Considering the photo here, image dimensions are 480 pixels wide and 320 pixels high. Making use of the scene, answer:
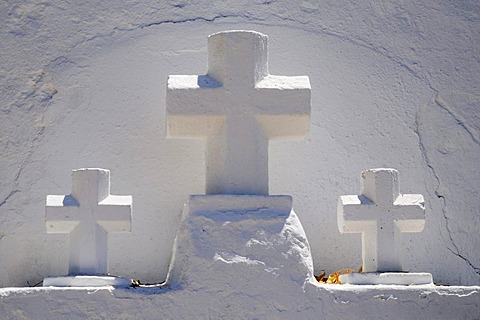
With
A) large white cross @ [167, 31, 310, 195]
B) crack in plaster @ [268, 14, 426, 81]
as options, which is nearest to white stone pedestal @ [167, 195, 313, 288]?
large white cross @ [167, 31, 310, 195]

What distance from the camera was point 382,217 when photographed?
288cm

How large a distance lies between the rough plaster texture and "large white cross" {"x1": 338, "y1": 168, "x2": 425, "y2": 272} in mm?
558

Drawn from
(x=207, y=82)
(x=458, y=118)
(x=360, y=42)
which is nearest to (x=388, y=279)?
(x=207, y=82)

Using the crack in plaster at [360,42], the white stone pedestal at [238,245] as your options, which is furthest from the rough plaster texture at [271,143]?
the white stone pedestal at [238,245]

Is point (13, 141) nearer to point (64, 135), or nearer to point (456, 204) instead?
point (64, 135)

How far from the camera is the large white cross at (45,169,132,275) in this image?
2.78 metres

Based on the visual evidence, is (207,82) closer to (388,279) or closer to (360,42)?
(388,279)

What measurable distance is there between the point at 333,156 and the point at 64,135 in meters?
1.06

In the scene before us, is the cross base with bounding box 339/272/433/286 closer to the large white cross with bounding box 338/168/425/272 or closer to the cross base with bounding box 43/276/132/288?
the large white cross with bounding box 338/168/425/272

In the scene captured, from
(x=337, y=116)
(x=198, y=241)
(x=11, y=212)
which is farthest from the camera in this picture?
(x=337, y=116)

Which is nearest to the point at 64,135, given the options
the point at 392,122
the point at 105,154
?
the point at 105,154

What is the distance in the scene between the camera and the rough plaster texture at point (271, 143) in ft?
11.2

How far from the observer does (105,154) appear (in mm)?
3438

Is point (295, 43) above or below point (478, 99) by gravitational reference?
above
